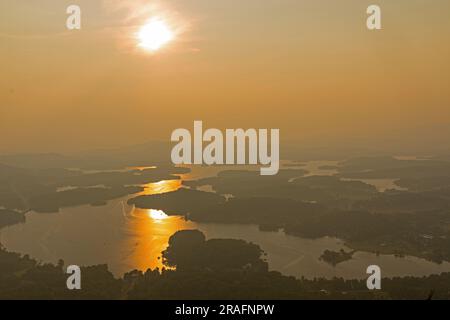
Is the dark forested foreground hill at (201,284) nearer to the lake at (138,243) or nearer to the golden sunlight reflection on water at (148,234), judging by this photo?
the lake at (138,243)

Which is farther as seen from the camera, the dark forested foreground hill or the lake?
the lake

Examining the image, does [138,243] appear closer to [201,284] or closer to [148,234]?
[148,234]

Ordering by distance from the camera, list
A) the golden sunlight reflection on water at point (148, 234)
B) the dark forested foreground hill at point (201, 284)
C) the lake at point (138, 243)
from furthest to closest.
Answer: the golden sunlight reflection on water at point (148, 234) → the lake at point (138, 243) → the dark forested foreground hill at point (201, 284)

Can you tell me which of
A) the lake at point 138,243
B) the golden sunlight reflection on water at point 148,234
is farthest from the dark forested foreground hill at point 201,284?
the golden sunlight reflection on water at point 148,234

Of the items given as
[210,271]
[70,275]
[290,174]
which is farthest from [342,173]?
[70,275]

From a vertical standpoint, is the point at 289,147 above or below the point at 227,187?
above

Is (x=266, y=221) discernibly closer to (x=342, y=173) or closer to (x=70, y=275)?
(x=70, y=275)

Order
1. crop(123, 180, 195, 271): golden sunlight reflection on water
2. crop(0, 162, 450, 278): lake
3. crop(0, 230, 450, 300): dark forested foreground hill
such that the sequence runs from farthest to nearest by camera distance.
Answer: crop(123, 180, 195, 271): golden sunlight reflection on water → crop(0, 162, 450, 278): lake → crop(0, 230, 450, 300): dark forested foreground hill

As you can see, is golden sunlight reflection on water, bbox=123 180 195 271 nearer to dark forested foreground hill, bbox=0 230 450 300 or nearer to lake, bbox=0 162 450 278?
lake, bbox=0 162 450 278

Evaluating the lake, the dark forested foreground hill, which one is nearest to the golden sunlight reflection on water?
the lake
